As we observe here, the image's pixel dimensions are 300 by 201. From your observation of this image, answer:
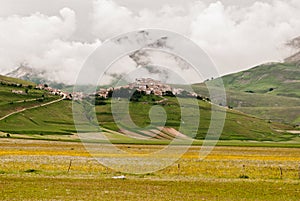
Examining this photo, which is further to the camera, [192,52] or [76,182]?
[192,52]

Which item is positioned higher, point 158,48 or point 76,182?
point 158,48

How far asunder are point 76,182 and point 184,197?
1021 cm

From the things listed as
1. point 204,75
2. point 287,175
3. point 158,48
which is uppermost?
point 158,48

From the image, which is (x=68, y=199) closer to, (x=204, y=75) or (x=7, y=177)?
(x=7, y=177)

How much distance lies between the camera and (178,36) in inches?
1473

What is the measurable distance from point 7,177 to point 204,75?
1752cm

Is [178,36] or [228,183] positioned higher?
[178,36]

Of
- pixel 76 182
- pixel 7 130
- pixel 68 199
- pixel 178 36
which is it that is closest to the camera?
pixel 68 199

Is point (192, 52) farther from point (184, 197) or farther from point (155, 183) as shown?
point (184, 197)

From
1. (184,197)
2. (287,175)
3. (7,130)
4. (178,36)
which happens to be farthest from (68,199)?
(7,130)

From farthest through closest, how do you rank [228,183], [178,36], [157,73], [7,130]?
1. [7,130]
2. [157,73]
3. [178,36]
4. [228,183]

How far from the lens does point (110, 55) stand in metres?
36.8

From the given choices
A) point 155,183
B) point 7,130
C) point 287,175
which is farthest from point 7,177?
point 7,130

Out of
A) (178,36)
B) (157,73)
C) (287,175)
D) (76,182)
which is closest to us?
(76,182)
